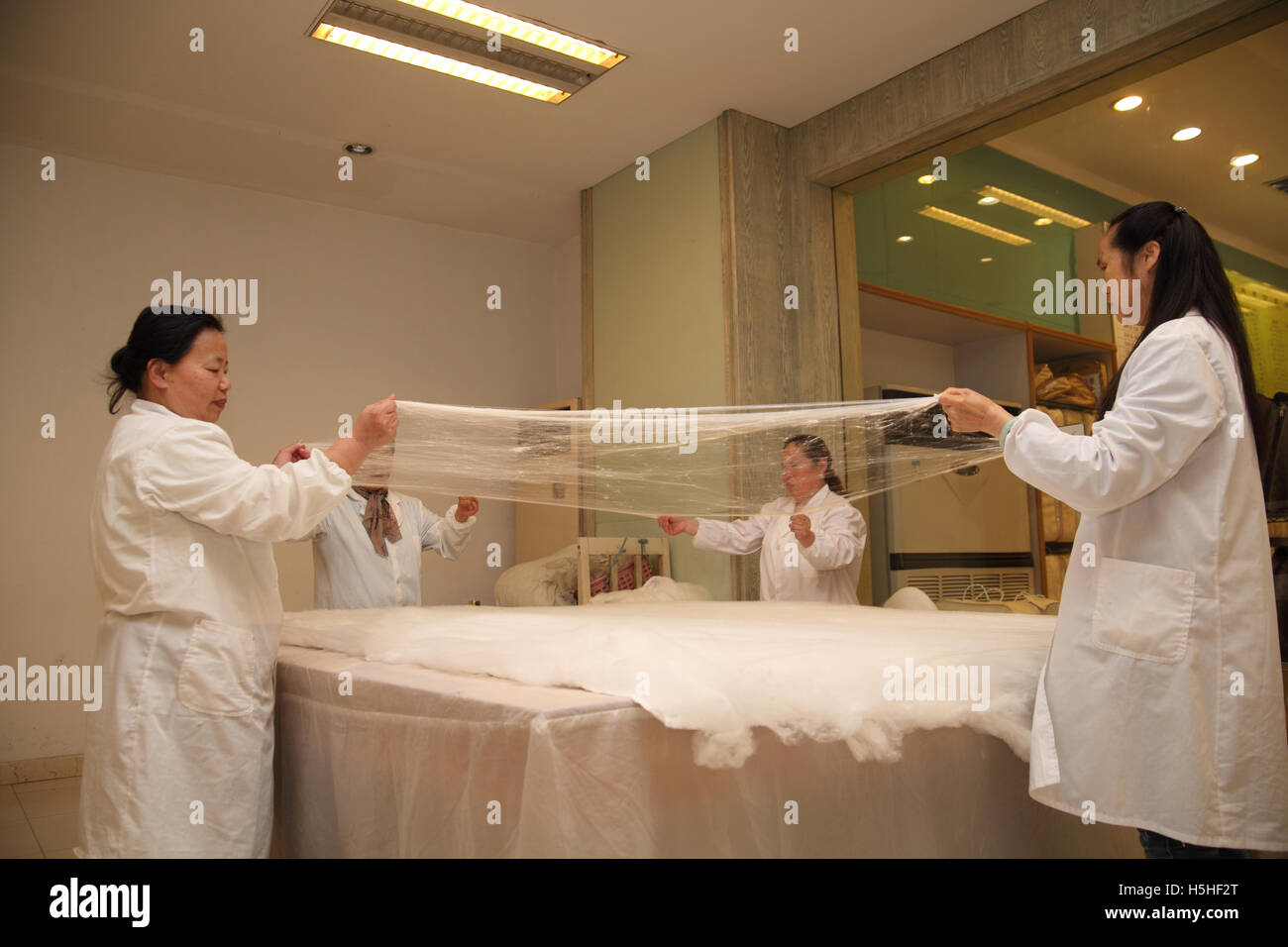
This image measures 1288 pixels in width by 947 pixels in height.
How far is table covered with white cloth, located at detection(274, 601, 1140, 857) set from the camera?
1.18m

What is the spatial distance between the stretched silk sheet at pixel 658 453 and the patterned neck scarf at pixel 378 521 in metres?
0.77

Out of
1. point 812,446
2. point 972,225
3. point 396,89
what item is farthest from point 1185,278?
point 396,89

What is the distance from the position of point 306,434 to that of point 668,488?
113 inches

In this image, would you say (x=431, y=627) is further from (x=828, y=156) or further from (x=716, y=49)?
(x=828, y=156)

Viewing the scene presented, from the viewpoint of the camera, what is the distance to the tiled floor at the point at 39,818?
120 inches

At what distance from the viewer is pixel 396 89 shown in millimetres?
3814

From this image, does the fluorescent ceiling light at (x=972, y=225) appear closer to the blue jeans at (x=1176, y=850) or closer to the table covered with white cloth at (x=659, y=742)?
the table covered with white cloth at (x=659, y=742)

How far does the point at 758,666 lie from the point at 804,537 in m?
1.50

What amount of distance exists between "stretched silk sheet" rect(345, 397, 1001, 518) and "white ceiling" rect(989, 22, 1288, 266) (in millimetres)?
1309

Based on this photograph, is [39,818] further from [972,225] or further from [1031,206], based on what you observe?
[1031,206]

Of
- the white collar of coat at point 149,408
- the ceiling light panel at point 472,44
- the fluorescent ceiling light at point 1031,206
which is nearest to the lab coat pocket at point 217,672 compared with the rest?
the white collar of coat at point 149,408

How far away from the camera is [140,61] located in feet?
11.6

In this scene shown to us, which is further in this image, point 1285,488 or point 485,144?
point 485,144
